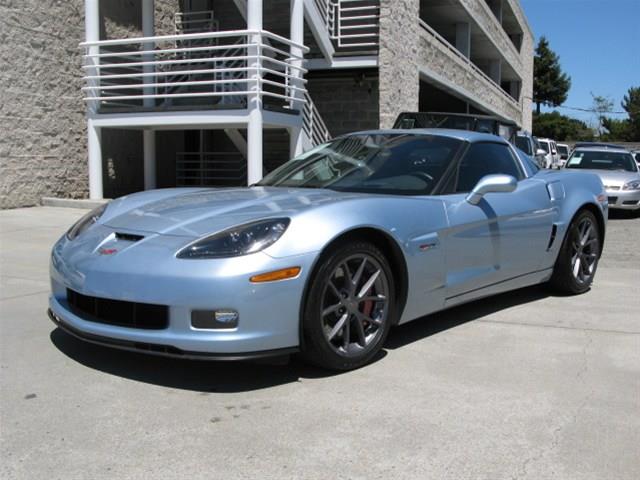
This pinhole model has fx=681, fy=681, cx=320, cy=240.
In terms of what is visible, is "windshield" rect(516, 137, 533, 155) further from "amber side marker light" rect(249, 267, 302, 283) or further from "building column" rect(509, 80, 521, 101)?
"building column" rect(509, 80, 521, 101)

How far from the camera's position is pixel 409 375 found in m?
3.80

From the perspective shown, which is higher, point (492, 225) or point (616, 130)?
point (616, 130)

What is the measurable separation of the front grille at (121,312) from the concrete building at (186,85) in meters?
8.80

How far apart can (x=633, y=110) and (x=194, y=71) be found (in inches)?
4010

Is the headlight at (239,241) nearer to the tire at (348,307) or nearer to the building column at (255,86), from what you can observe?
the tire at (348,307)

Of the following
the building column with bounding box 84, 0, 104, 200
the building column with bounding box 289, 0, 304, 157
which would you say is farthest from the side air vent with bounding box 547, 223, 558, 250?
the building column with bounding box 84, 0, 104, 200

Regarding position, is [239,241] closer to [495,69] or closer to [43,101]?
[43,101]

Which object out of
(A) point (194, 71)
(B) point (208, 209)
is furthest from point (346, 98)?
(B) point (208, 209)

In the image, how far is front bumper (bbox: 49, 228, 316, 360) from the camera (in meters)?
3.33

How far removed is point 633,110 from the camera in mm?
100500

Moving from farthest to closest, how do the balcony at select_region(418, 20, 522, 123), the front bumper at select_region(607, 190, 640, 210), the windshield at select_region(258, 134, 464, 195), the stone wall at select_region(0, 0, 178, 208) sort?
the balcony at select_region(418, 20, 522, 123), the front bumper at select_region(607, 190, 640, 210), the stone wall at select_region(0, 0, 178, 208), the windshield at select_region(258, 134, 464, 195)

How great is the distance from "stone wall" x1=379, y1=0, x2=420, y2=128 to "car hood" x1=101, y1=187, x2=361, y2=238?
12.8 metres

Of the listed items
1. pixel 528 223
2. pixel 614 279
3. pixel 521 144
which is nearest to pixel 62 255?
pixel 528 223

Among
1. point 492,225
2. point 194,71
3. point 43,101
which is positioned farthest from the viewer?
point 43,101
